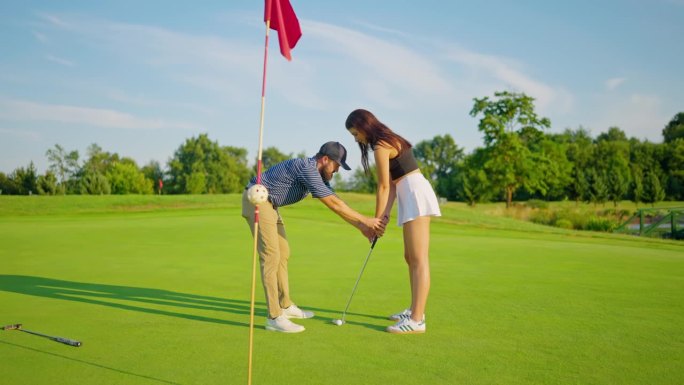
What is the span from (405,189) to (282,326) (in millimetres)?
1751

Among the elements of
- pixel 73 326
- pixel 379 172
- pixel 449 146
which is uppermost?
pixel 449 146

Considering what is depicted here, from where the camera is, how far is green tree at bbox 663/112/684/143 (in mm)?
79125

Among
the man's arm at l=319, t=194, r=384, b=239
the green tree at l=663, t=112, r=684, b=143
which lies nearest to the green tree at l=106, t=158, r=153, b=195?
the man's arm at l=319, t=194, r=384, b=239

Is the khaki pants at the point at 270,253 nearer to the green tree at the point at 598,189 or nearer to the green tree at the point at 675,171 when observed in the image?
the green tree at the point at 598,189

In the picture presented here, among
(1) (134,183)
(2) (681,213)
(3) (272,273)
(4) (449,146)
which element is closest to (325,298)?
(3) (272,273)

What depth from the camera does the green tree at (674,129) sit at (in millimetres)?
79125

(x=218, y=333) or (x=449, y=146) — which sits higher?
(x=449, y=146)

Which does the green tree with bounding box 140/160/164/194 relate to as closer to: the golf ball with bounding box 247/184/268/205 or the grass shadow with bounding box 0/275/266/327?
the grass shadow with bounding box 0/275/266/327

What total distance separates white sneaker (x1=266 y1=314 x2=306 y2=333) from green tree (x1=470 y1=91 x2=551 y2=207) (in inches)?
1669

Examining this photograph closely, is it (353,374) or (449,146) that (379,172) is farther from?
(449,146)

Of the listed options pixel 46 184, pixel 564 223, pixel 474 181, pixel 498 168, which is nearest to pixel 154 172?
pixel 46 184

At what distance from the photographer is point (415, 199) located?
4984 millimetres

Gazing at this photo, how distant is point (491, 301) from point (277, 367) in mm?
3139

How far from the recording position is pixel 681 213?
82.1ft
